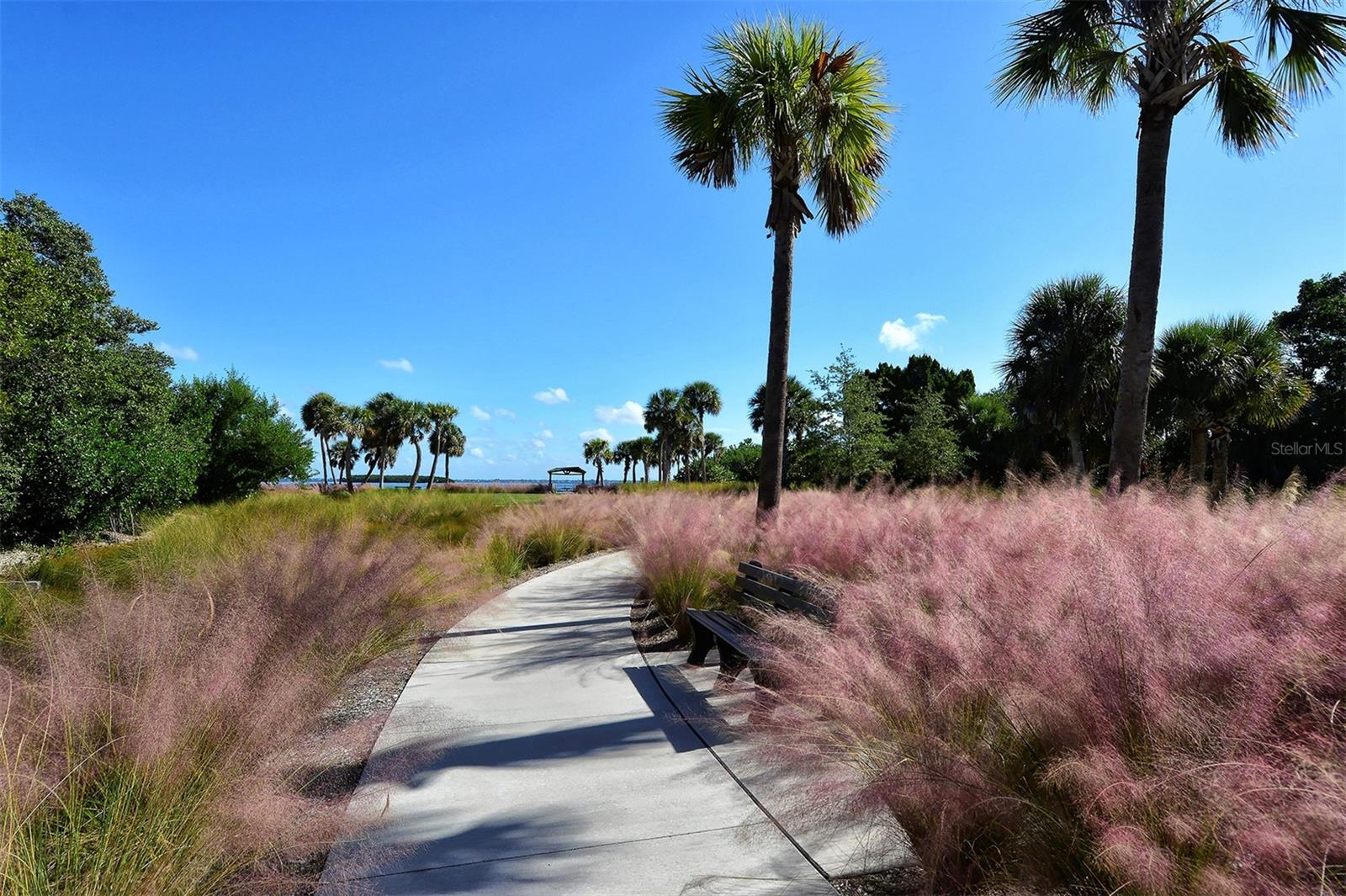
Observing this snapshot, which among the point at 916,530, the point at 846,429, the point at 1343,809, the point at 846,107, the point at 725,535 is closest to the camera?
the point at 1343,809

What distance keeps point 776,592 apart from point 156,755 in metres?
3.62

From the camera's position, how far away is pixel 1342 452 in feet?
81.7

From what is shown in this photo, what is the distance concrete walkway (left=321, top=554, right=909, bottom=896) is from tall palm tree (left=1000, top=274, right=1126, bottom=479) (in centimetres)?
2450

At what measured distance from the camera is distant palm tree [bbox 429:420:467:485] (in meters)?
70.0

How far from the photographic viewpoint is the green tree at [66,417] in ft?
47.5

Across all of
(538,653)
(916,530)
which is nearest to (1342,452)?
(916,530)

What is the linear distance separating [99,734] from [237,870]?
0.77m

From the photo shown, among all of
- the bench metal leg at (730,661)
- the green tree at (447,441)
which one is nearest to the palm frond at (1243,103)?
the bench metal leg at (730,661)

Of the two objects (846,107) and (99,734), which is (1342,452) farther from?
(99,734)

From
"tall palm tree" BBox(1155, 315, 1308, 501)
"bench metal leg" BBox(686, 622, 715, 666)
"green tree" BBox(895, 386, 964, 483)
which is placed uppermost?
"tall palm tree" BBox(1155, 315, 1308, 501)

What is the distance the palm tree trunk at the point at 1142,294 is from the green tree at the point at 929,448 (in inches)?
654

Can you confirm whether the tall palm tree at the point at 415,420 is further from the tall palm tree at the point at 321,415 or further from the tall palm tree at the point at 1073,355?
the tall palm tree at the point at 1073,355

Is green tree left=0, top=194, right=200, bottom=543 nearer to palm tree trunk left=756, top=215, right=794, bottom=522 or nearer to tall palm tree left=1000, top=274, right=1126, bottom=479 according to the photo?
palm tree trunk left=756, top=215, right=794, bottom=522

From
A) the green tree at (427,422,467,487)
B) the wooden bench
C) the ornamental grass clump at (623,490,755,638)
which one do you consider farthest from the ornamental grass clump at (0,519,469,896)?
the green tree at (427,422,467,487)
